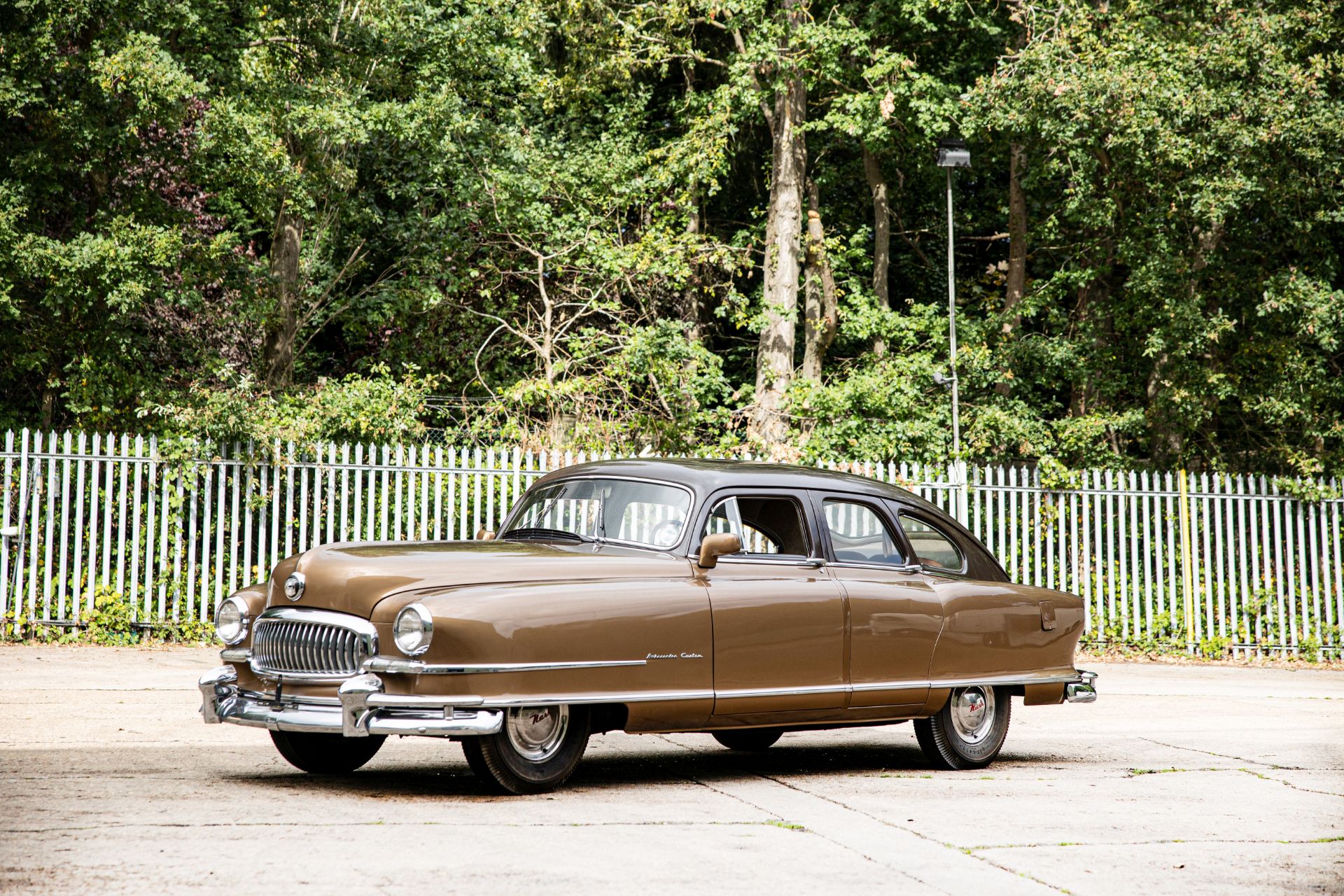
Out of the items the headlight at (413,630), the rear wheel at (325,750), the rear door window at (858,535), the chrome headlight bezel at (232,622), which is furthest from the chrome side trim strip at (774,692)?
the chrome headlight bezel at (232,622)

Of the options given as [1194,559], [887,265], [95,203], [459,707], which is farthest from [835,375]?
[459,707]

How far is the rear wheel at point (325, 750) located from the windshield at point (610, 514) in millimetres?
1466

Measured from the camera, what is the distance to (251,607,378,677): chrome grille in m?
6.77

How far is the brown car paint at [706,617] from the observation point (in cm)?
687

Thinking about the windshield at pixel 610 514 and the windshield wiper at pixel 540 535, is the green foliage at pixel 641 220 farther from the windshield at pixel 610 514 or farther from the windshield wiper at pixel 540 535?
the windshield at pixel 610 514

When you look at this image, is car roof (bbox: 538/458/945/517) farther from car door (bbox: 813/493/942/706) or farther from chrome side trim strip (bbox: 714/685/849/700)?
chrome side trim strip (bbox: 714/685/849/700)

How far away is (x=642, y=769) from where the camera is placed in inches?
331

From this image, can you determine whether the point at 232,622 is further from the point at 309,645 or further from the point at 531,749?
the point at 531,749

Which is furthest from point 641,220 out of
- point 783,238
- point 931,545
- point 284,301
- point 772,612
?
point 772,612

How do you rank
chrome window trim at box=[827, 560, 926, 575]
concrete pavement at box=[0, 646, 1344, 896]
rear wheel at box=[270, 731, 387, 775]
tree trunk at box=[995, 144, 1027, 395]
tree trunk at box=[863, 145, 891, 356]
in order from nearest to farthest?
1. concrete pavement at box=[0, 646, 1344, 896]
2. rear wheel at box=[270, 731, 387, 775]
3. chrome window trim at box=[827, 560, 926, 575]
4. tree trunk at box=[995, 144, 1027, 395]
5. tree trunk at box=[863, 145, 891, 356]

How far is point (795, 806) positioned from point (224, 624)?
3149 mm

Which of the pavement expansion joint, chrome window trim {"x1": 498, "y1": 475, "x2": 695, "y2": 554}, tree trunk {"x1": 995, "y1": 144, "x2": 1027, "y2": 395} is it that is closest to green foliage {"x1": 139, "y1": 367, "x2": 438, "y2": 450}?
chrome window trim {"x1": 498, "y1": 475, "x2": 695, "y2": 554}

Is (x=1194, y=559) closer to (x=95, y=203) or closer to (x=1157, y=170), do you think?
(x=1157, y=170)

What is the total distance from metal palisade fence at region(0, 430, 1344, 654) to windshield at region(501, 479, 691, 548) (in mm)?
7750
